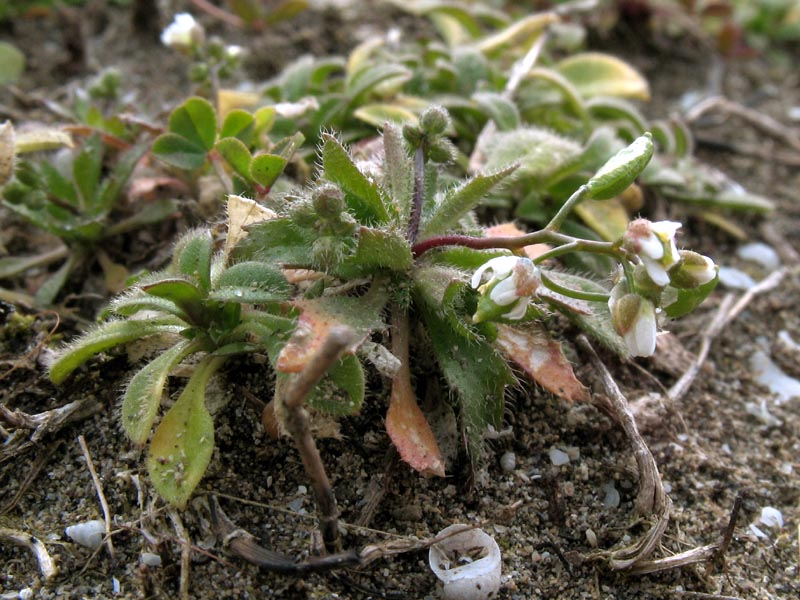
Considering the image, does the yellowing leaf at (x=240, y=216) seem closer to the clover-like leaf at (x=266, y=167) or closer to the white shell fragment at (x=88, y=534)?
the clover-like leaf at (x=266, y=167)

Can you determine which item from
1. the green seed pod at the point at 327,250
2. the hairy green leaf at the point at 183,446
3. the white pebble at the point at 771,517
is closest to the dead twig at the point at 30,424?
the hairy green leaf at the point at 183,446

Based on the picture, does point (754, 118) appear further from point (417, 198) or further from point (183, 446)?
point (183, 446)

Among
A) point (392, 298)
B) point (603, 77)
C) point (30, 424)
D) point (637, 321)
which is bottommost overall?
point (30, 424)

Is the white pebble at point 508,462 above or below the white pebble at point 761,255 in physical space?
above

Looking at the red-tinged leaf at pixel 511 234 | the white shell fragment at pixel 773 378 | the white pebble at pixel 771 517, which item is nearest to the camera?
the white pebble at pixel 771 517

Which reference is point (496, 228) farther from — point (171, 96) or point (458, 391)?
point (171, 96)

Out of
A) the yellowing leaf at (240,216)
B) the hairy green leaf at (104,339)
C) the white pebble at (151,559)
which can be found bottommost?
the white pebble at (151,559)

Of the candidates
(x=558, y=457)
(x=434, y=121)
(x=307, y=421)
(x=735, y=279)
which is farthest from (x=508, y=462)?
(x=735, y=279)
